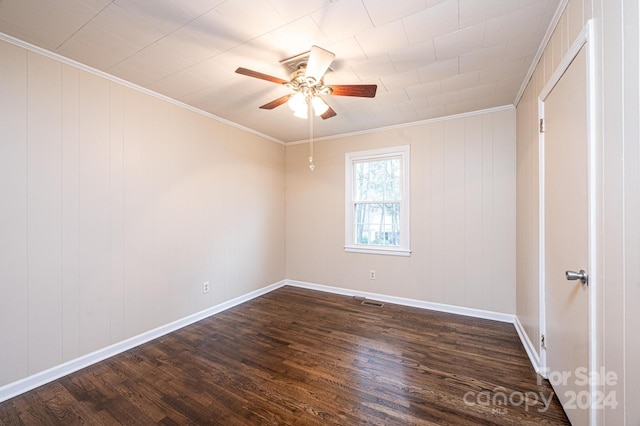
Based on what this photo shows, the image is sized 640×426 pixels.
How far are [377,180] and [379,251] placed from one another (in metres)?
1.08

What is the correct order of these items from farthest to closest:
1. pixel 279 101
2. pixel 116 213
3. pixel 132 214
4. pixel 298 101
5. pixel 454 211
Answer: pixel 454 211 < pixel 132 214 < pixel 116 213 < pixel 279 101 < pixel 298 101

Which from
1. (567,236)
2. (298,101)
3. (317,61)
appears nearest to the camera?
(567,236)

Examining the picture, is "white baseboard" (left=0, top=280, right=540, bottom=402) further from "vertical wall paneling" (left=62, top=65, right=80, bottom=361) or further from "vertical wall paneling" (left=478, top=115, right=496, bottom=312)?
"vertical wall paneling" (left=478, top=115, right=496, bottom=312)

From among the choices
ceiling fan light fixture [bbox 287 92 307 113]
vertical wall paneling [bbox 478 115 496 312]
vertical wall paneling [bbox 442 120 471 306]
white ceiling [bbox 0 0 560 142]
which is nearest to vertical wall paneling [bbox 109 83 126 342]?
white ceiling [bbox 0 0 560 142]

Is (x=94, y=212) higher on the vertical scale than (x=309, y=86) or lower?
lower

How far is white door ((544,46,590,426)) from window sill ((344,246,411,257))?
1.80 m

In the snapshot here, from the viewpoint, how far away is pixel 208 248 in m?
3.27

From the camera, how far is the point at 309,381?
1.99 metres

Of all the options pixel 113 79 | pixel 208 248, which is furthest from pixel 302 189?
pixel 113 79

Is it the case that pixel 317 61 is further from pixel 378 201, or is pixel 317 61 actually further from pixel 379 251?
pixel 379 251

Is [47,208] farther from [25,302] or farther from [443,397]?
[443,397]

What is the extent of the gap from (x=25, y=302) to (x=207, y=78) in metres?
2.30

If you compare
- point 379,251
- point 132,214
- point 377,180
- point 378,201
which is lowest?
point 379,251

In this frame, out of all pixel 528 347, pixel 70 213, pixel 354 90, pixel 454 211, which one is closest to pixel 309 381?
pixel 528 347
